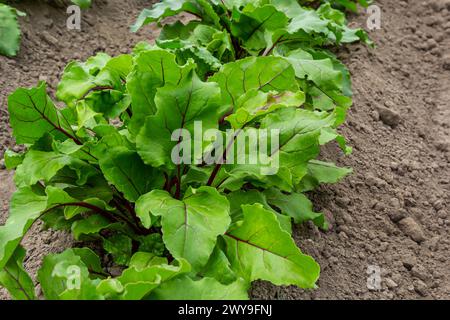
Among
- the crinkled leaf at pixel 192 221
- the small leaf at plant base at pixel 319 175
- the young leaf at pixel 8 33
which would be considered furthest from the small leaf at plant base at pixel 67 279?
the young leaf at pixel 8 33

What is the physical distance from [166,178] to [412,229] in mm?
1134

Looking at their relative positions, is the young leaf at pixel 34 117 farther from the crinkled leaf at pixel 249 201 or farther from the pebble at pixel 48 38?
the pebble at pixel 48 38

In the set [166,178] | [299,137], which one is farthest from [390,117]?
[166,178]

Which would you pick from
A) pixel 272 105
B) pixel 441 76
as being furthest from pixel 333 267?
pixel 441 76

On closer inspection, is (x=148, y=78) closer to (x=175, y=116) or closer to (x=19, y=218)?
(x=175, y=116)

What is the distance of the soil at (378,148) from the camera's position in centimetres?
247

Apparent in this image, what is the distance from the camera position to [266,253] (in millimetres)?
2020

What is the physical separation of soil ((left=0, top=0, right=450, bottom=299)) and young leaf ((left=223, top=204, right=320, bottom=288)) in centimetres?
24

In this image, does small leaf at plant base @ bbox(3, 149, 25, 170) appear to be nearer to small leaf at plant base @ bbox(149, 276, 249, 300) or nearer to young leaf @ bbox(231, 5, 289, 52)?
small leaf at plant base @ bbox(149, 276, 249, 300)

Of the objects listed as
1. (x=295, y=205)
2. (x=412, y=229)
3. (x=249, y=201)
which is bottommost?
(x=412, y=229)

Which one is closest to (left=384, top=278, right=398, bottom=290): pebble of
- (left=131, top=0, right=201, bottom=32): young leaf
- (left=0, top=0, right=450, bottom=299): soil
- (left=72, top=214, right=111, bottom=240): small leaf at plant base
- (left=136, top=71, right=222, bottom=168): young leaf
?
(left=0, top=0, right=450, bottom=299): soil

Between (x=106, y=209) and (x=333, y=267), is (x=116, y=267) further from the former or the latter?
(x=333, y=267)

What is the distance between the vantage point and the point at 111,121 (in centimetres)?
313

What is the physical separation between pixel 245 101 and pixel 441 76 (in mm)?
2013
